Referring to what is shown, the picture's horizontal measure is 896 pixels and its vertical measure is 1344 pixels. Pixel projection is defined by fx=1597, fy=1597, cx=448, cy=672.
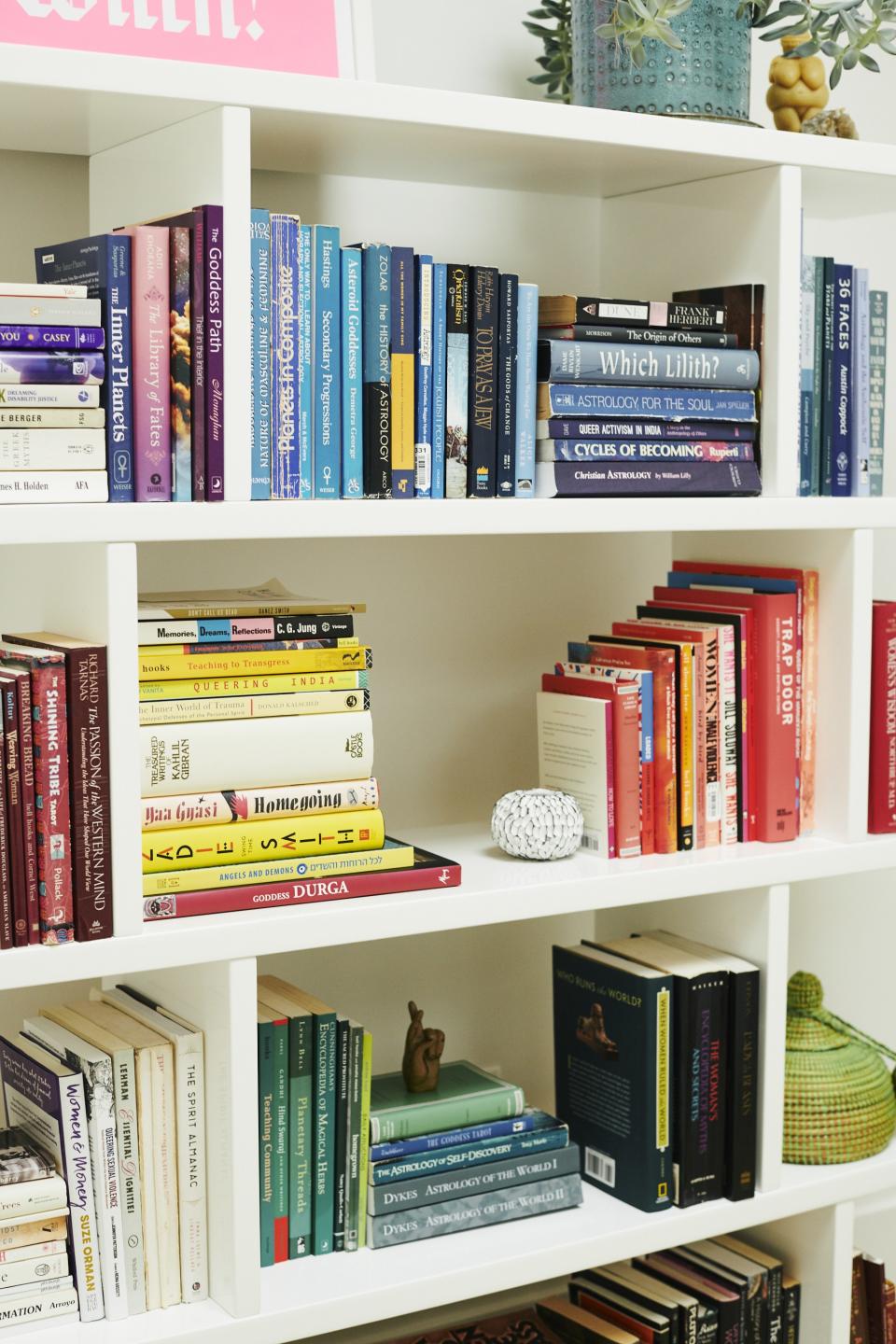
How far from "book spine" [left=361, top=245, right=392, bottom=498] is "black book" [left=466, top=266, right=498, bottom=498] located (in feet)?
0.30

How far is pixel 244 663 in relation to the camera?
1.45 metres

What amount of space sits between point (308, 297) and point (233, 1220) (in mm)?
818

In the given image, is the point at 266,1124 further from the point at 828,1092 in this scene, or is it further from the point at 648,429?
the point at 648,429

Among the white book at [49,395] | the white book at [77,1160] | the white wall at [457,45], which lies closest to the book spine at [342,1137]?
the white book at [77,1160]

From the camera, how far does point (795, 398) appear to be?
1674mm

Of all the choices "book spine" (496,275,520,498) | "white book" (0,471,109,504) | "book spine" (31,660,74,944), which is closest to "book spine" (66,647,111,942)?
"book spine" (31,660,74,944)

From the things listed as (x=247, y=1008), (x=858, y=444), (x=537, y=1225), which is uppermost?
(x=858, y=444)

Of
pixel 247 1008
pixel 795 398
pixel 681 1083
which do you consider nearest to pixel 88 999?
pixel 247 1008

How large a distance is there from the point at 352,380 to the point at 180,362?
173mm

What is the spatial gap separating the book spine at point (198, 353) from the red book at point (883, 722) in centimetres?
79

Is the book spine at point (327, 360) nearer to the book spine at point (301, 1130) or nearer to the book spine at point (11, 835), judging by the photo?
the book spine at point (11, 835)

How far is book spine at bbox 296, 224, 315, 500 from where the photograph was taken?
141 centimetres

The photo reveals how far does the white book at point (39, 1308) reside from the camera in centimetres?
135

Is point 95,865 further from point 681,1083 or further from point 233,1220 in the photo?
point 681,1083
